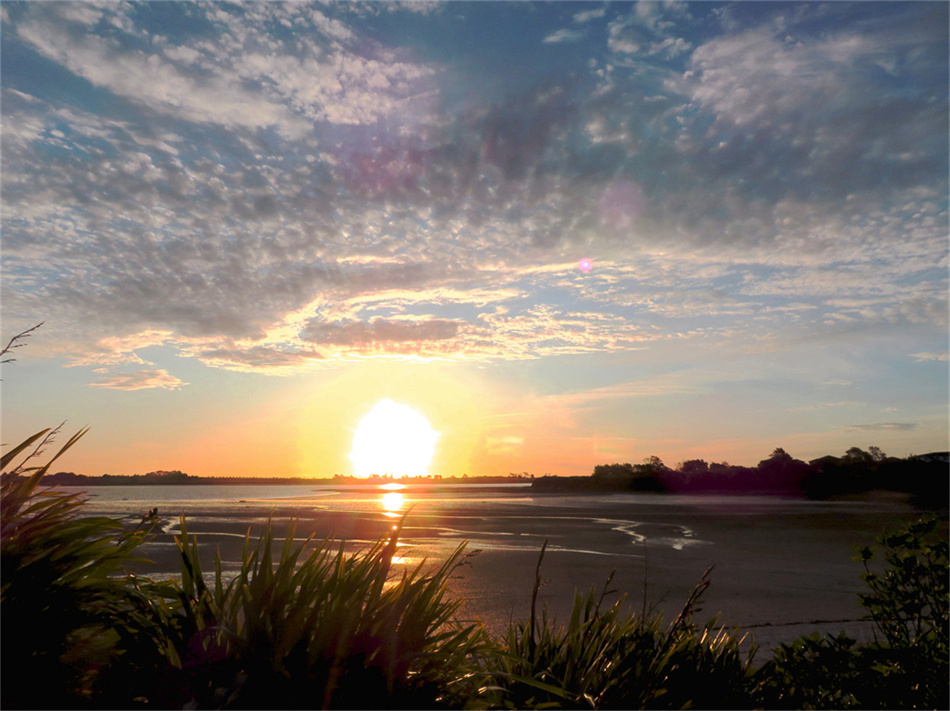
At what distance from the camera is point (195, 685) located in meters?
2.34

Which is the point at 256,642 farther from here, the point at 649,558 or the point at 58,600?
the point at 649,558

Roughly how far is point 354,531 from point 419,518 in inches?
274

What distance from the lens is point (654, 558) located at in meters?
15.5

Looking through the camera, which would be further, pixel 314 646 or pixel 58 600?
pixel 58 600

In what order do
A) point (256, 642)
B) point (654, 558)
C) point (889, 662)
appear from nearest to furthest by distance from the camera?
point (256, 642)
point (889, 662)
point (654, 558)

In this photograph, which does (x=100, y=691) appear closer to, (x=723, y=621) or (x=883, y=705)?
(x=883, y=705)

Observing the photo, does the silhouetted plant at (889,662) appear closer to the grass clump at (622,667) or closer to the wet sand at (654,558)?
the grass clump at (622,667)

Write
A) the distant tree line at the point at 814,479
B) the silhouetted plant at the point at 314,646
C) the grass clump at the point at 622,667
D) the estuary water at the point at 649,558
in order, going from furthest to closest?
the distant tree line at the point at 814,479 → the estuary water at the point at 649,558 → the grass clump at the point at 622,667 → the silhouetted plant at the point at 314,646

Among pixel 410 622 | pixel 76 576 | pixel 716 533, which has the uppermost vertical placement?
pixel 76 576

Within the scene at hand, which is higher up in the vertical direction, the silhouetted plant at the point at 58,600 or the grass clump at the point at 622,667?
the silhouetted plant at the point at 58,600

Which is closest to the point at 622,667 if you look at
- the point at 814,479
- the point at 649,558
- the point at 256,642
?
the point at 256,642

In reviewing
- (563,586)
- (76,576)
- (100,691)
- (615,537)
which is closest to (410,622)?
(100,691)

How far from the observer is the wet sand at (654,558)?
30.2 ft

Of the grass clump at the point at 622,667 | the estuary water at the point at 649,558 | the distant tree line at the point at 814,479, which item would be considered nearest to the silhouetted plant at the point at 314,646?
the estuary water at the point at 649,558
